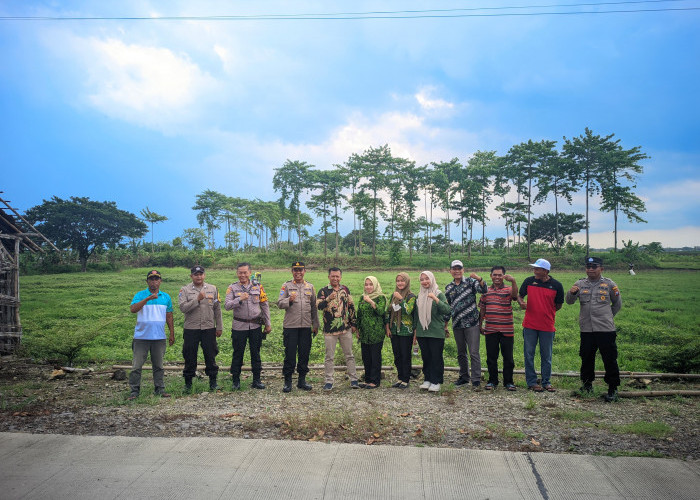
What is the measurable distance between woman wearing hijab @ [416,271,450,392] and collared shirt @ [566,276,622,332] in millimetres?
Result: 1726

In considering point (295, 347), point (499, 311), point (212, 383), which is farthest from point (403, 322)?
point (212, 383)

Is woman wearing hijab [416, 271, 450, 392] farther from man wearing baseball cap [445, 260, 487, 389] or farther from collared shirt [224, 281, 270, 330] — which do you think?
collared shirt [224, 281, 270, 330]

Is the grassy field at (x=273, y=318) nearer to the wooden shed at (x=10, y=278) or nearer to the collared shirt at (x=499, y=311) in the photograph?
the wooden shed at (x=10, y=278)

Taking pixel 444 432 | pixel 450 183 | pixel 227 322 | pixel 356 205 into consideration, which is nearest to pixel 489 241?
pixel 450 183

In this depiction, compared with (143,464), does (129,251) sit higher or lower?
higher

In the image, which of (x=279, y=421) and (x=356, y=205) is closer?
(x=279, y=421)

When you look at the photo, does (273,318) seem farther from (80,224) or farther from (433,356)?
(80,224)

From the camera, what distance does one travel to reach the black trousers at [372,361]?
6.45 metres

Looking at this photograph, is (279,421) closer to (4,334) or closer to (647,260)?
(4,334)

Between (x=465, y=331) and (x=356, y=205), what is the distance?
87.0 ft

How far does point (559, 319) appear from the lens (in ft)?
43.1

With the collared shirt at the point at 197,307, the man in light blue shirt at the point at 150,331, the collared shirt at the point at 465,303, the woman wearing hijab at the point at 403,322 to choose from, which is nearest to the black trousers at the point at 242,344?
the collared shirt at the point at 197,307

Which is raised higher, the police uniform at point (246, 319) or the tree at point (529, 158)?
the tree at point (529, 158)

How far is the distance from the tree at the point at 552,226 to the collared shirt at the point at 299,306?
33359 mm
